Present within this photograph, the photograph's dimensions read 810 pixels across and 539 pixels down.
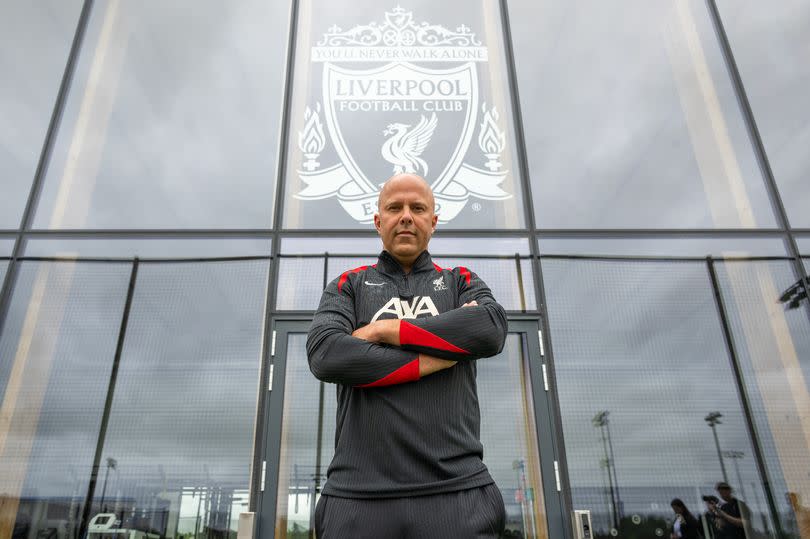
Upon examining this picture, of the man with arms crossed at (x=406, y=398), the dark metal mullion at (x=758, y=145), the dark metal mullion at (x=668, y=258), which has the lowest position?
the man with arms crossed at (x=406, y=398)

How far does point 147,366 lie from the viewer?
3506 mm

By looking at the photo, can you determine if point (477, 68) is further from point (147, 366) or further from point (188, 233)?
point (147, 366)

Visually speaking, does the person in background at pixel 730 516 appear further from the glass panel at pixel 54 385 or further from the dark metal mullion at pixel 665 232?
the glass panel at pixel 54 385

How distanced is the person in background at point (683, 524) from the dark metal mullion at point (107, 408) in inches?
134

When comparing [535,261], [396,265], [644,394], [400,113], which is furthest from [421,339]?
[400,113]

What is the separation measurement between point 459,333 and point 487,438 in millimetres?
2279

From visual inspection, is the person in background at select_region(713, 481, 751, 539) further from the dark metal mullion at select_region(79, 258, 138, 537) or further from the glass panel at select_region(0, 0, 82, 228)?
the glass panel at select_region(0, 0, 82, 228)

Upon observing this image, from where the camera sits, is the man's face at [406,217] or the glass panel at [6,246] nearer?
the man's face at [406,217]

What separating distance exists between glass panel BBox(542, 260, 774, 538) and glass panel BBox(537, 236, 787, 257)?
9cm

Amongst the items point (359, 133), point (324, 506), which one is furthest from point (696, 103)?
point (324, 506)

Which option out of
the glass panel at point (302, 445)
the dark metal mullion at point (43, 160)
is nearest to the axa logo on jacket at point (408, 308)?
the glass panel at point (302, 445)

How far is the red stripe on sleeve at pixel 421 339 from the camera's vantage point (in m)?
1.17

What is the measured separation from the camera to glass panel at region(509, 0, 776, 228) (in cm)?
400

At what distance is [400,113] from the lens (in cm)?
428
